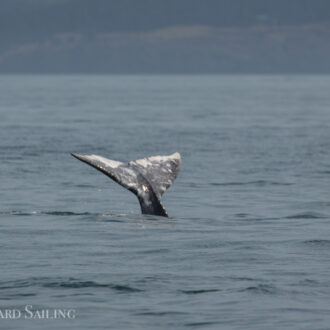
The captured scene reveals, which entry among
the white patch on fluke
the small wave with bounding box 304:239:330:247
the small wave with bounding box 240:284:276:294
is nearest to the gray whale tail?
the white patch on fluke

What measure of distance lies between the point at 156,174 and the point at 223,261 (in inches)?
97.3

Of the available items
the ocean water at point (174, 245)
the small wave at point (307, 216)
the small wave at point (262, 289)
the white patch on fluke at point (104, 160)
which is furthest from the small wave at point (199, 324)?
the small wave at point (307, 216)

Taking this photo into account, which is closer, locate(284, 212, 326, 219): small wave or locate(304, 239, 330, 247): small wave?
locate(304, 239, 330, 247): small wave

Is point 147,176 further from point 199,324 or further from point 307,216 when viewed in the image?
point 199,324

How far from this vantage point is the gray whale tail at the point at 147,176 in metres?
13.7

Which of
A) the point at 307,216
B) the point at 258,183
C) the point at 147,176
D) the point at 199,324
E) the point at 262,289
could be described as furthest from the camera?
the point at 258,183

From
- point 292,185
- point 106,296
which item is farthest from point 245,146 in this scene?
point 106,296

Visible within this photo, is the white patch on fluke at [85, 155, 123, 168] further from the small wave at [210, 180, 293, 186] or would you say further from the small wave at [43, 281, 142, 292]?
the small wave at [210, 180, 293, 186]

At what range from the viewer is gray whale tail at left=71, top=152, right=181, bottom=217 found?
1368 centimetres

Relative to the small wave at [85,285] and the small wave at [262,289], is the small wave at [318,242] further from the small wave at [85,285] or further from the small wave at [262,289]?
the small wave at [85,285]

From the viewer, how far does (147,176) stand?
14.1 meters

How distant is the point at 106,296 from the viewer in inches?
404

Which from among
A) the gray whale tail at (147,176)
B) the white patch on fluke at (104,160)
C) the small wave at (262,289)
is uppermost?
the white patch on fluke at (104,160)

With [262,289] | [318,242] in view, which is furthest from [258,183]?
[262,289]
